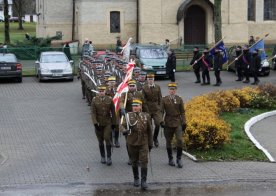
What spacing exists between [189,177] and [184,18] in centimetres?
3308

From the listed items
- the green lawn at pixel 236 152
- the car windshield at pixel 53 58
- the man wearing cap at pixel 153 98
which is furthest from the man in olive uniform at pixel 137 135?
the car windshield at pixel 53 58

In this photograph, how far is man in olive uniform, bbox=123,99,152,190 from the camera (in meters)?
12.9

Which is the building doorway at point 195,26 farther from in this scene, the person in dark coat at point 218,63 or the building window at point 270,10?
the person in dark coat at point 218,63

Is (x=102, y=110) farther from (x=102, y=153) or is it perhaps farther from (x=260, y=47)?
(x=260, y=47)

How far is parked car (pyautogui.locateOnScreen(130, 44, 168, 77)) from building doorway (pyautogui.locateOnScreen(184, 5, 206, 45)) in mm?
11858

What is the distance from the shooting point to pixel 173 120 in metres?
14.7

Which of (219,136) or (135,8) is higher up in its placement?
(135,8)

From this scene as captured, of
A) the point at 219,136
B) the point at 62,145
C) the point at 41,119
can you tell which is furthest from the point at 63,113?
the point at 219,136

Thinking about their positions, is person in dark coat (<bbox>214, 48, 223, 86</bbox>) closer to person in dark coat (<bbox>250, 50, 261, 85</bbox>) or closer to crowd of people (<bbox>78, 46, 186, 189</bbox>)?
person in dark coat (<bbox>250, 50, 261, 85</bbox>)

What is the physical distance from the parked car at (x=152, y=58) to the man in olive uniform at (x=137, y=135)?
62.7 feet

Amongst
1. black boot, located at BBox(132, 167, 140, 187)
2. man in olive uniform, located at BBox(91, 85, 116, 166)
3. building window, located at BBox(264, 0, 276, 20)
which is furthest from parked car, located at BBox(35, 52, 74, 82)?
building window, located at BBox(264, 0, 276, 20)

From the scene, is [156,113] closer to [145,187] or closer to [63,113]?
[145,187]

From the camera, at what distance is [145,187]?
41.9 ft

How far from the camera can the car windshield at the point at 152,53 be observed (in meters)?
33.2
